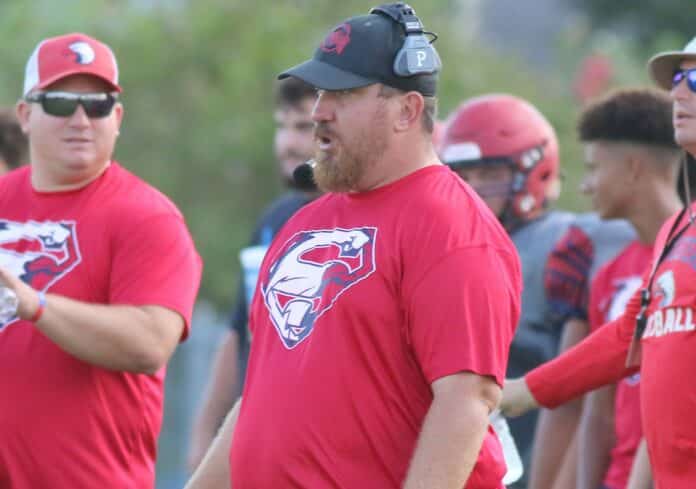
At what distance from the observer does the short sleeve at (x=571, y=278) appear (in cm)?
751

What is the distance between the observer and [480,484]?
196 inches

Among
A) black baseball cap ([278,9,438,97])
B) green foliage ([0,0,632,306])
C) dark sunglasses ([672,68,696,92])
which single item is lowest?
green foliage ([0,0,632,306])

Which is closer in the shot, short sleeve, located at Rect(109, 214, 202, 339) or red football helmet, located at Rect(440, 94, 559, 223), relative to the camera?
short sleeve, located at Rect(109, 214, 202, 339)

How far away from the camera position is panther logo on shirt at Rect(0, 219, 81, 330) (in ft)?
20.9

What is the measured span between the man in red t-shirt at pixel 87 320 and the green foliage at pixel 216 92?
1229 centimetres

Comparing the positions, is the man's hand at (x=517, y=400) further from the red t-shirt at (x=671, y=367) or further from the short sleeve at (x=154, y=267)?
the short sleeve at (x=154, y=267)

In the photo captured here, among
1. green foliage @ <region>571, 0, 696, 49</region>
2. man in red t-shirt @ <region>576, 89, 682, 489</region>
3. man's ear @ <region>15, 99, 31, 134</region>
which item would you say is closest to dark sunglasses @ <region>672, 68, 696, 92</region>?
man in red t-shirt @ <region>576, 89, 682, 489</region>

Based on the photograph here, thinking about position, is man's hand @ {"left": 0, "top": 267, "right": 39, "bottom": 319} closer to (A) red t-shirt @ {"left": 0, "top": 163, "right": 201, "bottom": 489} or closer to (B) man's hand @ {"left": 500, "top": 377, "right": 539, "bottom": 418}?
(A) red t-shirt @ {"left": 0, "top": 163, "right": 201, "bottom": 489}

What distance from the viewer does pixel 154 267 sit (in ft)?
20.8

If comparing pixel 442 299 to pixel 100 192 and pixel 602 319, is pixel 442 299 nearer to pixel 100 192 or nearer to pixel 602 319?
pixel 100 192

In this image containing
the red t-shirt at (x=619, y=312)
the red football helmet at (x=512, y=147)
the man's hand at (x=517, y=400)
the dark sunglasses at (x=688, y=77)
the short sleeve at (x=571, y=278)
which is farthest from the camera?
the red football helmet at (x=512, y=147)

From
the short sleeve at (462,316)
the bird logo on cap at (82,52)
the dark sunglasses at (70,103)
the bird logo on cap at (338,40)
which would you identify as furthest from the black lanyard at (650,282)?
the bird logo on cap at (82,52)

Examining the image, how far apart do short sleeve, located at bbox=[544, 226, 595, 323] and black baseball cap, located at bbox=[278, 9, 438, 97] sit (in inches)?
101

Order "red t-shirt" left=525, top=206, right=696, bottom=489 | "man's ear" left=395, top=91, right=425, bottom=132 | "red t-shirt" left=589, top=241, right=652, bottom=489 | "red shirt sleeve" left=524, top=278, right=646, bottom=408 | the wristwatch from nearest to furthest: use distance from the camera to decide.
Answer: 1. "man's ear" left=395, top=91, right=425, bottom=132
2. "red t-shirt" left=525, top=206, right=696, bottom=489
3. the wristwatch
4. "red shirt sleeve" left=524, top=278, right=646, bottom=408
5. "red t-shirt" left=589, top=241, right=652, bottom=489
